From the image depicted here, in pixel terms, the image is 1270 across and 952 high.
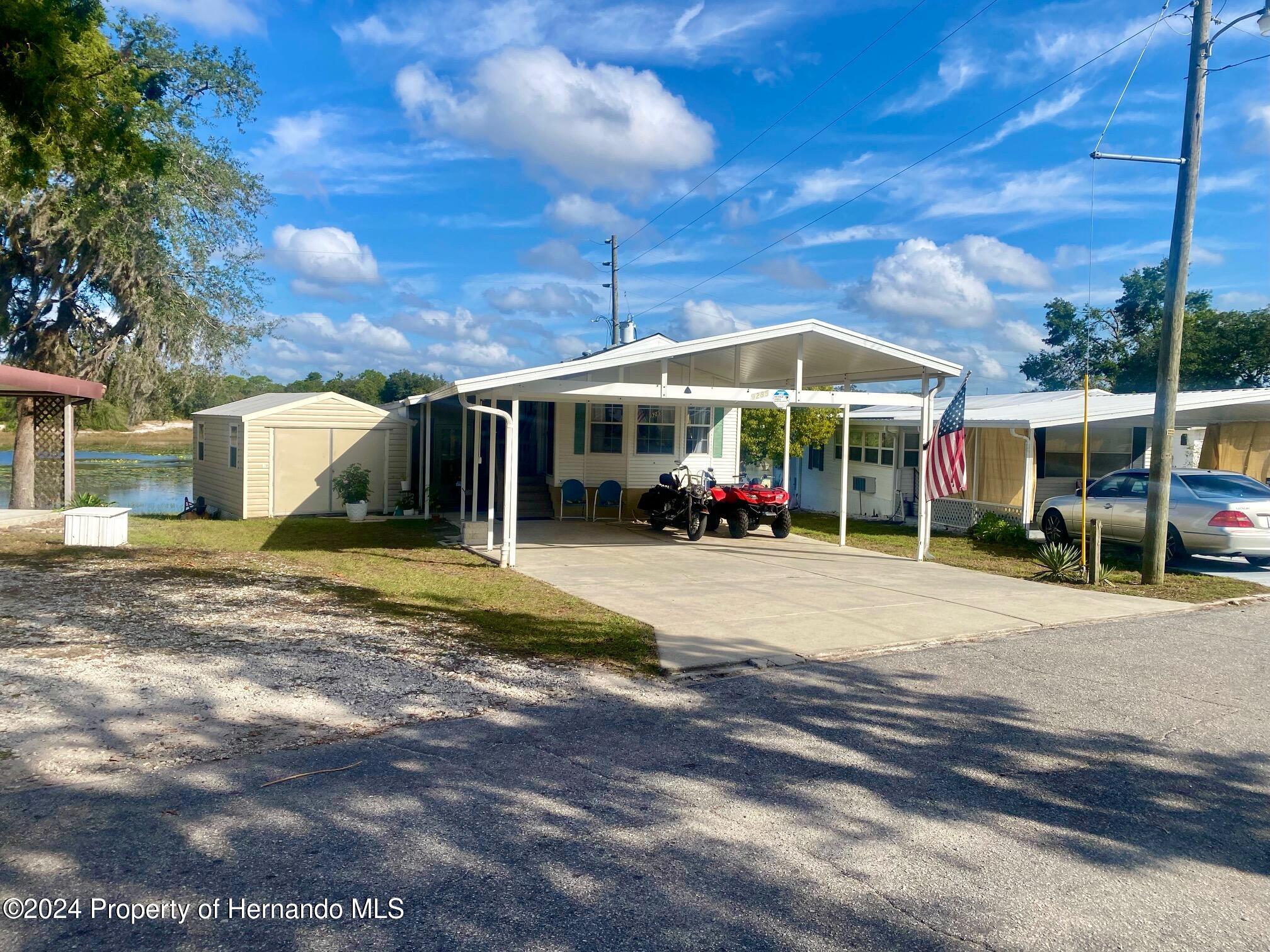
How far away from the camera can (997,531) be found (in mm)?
16109

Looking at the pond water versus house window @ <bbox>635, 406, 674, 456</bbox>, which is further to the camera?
the pond water

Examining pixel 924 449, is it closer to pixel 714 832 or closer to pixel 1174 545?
pixel 1174 545

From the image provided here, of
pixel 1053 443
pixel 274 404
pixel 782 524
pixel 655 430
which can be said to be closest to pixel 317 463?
pixel 274 404

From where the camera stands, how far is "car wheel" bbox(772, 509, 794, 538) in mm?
15492

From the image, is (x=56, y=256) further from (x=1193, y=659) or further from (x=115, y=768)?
(x=1193, y=659)

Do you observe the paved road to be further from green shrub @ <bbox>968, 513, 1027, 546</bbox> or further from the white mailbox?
green shrub @ <bbox>968, 513, 1027, 546</bbox>

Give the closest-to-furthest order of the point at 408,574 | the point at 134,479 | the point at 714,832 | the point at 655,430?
the point at 714,832 → the point at 408,574 → the point at 655,430 → the point at 134,479

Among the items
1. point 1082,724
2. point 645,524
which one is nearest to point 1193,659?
point 1082,724

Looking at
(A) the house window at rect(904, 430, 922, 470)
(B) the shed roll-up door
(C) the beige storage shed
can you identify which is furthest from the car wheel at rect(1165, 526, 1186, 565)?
(B) the shed roll-up door

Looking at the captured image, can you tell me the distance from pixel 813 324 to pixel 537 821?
33.1ft

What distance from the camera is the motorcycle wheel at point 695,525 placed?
1498 centimetres

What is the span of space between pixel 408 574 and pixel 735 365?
306 inches

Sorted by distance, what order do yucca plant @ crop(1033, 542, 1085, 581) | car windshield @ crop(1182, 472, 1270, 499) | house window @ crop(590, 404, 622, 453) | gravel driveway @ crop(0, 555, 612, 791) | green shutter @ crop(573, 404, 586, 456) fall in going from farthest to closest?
house window @ crop(590, 404, 622, 453)
green shutter @ crop(573, 404, 586, 456)
car windshield @ crop(1182, 472, 1270, 499)
yucca plant @ crop(1033, 542, 1085, 581)
gravel driveway @ crop(0, 555, 612, 791)

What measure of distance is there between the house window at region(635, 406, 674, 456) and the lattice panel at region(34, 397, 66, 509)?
36.1 feet
